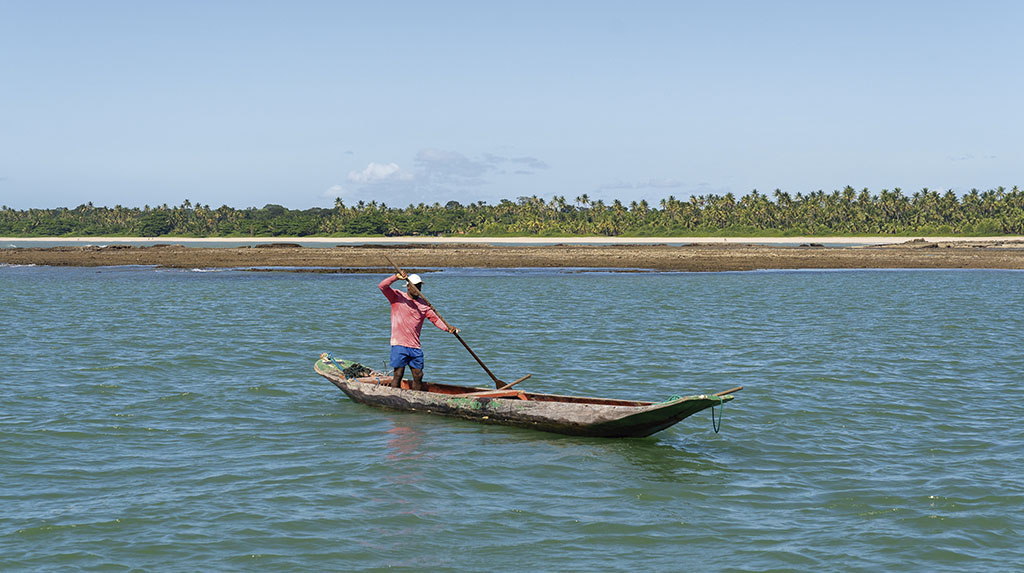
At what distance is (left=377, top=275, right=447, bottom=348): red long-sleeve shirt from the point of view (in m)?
15.2

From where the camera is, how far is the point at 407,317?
15383 mm

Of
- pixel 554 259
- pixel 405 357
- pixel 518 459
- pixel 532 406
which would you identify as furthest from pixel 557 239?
pixel 518 459

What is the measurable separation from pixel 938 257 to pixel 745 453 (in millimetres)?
68833

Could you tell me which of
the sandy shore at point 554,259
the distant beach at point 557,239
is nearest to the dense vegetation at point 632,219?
the distant beach at point 557,239

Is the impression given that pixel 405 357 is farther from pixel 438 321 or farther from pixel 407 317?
pixel 438 321

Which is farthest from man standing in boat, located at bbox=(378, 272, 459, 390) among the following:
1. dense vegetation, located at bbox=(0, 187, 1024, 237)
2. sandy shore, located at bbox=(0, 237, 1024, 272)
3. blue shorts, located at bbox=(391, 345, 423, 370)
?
dense vegetation, located at bbox=(0, 187, 1024, 237)

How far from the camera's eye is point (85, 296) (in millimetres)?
43250

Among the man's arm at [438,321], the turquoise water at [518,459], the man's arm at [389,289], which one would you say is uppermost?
the man's arm at [389,289]

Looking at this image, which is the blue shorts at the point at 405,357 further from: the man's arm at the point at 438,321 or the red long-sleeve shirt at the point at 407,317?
the man's arm at the point at 438,321

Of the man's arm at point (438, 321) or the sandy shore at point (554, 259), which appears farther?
the sandy shore at point (554, 259)

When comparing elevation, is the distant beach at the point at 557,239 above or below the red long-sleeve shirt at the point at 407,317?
above

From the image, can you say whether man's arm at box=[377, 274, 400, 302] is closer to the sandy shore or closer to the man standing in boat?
the man standing in boat

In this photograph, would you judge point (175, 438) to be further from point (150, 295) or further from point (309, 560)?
point (150, 295)

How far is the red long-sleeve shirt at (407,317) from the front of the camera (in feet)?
50.0
